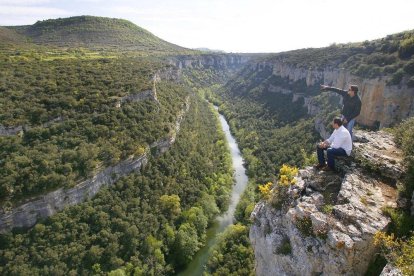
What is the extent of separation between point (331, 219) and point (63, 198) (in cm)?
2678

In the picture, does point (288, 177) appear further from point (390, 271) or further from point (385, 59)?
point (385, 59)

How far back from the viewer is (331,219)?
10961 mm

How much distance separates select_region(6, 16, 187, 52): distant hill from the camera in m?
96.9

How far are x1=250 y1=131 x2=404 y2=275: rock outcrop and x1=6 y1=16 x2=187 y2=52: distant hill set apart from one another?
89589 millimetres

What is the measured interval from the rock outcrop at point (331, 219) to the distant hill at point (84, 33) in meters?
89.6

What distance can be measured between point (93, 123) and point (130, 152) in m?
5.62

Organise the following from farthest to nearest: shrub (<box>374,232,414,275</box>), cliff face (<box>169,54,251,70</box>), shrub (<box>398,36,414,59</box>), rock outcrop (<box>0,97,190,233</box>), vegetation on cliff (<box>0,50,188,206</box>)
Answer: cliff face (<box>169,54,251,70</box>) → shrub (<box>398,36,414,59</box>) → vegetation on cliff (<box>0,50,188,206</box>) → rock outcrop (<box>0,97,190,233</box>) → shrub (<box>374,232,414,275</box>)

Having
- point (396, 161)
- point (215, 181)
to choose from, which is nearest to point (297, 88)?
point (215, 181)

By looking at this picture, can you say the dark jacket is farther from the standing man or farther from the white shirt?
the white shirt

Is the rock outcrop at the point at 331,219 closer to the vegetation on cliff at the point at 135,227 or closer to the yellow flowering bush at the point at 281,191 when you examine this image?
the yellow flowering bush at the point at 281,191

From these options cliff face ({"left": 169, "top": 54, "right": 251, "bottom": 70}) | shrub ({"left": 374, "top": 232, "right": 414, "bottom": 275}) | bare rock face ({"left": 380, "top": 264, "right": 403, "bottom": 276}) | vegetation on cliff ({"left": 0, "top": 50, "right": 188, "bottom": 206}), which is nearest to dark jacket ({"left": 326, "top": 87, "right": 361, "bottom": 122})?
shrub ({"left": 374, "top": 232, "right": 414, "bottom": 275})

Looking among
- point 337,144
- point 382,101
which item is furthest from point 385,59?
point 337,144

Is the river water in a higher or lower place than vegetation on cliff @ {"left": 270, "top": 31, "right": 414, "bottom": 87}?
lower

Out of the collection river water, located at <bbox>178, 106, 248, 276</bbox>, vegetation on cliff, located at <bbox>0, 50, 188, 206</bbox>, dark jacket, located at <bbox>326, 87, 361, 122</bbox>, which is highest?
dark jacket, located at <bbox>326, 87, 361, 122</bbox>
